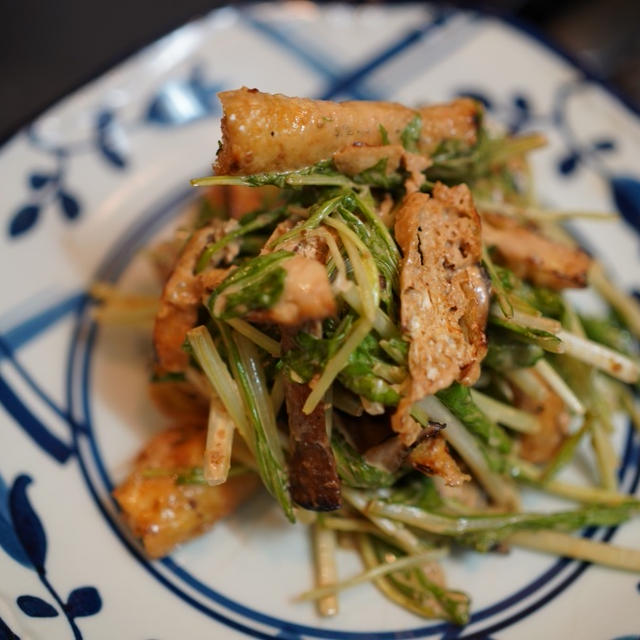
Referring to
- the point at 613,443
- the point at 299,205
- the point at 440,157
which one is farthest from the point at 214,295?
the point at 613,443

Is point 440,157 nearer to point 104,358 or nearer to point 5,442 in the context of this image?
point 104,358

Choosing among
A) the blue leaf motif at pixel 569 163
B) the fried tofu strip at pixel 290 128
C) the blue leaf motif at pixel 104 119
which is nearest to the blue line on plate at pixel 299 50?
the blue leaf motif at pixel 104 119

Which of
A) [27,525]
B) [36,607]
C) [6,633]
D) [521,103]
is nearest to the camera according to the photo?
[6,633]

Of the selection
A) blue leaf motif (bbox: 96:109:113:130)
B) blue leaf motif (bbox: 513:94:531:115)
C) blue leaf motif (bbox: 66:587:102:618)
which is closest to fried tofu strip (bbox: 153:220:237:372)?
blue leaf motif (bbox: 66:587:102:618)

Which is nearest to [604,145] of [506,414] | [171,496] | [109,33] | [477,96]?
[477,96]

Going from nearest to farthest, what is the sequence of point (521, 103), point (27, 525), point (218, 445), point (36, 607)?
point (36, 607), point (218, 445), point (27, 525), point (521, 103)

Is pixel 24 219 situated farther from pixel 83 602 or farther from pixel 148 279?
pixel 83 602

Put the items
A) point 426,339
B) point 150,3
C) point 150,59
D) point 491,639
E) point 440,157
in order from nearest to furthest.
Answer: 1. point 426,339
2. point 491,639
3. point 440,157
4. point 150,59
5. point 150,3
